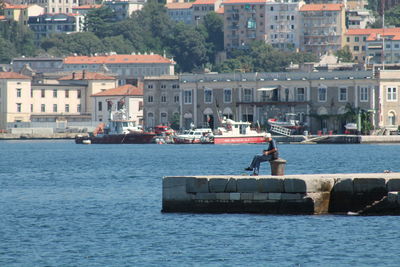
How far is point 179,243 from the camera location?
38156mm

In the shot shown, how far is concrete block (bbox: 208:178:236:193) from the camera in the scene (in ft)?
136

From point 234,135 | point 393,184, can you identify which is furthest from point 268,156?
point 234,135

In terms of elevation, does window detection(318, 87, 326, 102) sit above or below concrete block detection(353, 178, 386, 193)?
above

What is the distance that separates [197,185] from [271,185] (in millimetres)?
2316

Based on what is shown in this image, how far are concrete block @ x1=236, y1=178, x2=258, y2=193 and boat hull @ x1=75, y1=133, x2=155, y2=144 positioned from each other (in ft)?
329

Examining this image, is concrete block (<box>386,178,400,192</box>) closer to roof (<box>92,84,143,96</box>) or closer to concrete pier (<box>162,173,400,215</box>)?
concrete pier (<box>162,173,400,215</box>)

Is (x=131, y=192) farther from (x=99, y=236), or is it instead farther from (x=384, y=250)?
(x=384, y=250)

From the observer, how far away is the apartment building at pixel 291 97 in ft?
441

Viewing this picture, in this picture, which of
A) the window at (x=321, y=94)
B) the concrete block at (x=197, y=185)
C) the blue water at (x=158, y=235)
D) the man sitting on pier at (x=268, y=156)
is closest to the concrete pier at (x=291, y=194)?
the concrete block at (x=197, y=185)

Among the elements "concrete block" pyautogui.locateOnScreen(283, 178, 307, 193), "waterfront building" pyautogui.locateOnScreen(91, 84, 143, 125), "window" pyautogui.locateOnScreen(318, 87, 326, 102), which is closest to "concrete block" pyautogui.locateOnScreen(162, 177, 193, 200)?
"concrete block" pyautogui.locateOnScreen(283, 178, 307, 193)

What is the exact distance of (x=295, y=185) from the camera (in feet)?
133

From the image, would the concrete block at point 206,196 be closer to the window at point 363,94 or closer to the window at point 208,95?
the window at point 363,94

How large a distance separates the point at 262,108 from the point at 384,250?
106m

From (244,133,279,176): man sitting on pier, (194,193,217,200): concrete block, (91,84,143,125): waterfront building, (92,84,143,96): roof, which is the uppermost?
(92,84,143,96): roof
